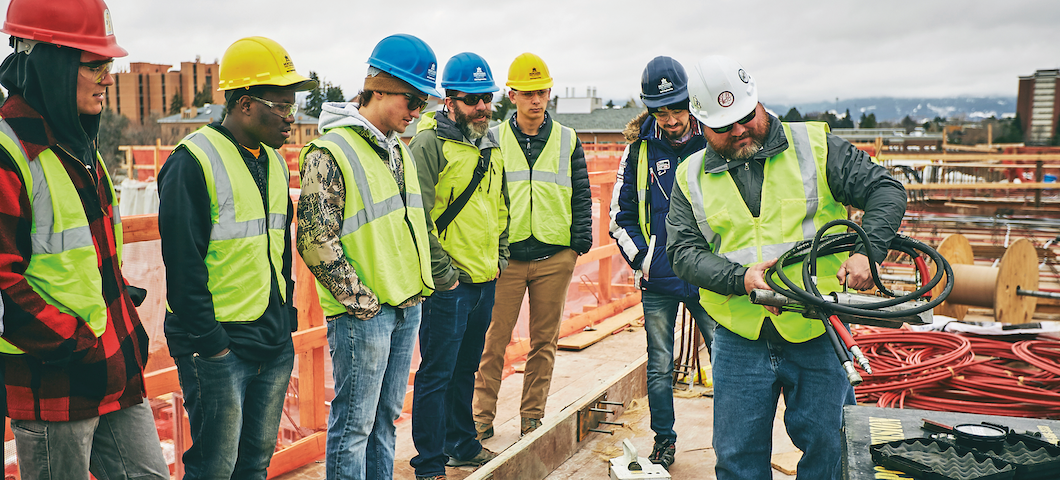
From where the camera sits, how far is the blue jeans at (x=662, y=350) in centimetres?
456

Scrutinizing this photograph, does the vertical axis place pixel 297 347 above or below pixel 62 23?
below

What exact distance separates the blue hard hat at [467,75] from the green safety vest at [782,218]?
5.44 feet

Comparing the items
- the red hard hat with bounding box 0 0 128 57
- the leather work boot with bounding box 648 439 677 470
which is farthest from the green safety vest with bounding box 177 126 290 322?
the leather work boot with bounding box 648 439 677 470

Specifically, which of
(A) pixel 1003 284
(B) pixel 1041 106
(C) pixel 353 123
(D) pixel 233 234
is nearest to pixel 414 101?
(C) pixel 353 123

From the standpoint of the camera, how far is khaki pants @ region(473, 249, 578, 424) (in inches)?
193

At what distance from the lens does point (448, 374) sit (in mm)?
4223

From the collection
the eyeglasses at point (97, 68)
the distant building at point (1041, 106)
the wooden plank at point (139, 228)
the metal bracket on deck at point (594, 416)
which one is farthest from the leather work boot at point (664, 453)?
the distant building at point (1041, 106)

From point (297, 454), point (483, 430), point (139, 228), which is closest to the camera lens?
point (139, 228)

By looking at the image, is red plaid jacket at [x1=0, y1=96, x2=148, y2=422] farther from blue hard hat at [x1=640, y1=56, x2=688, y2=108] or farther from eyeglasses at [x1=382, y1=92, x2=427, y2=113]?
blue hard hat at [x1=640, y1=56, x2=688, y2=108]

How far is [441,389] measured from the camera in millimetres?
4188

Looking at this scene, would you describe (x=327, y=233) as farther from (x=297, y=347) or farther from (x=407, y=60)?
(x=297, y=347)

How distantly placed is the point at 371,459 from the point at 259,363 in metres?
0.84

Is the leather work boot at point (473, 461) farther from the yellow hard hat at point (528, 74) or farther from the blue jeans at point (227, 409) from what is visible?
the yellow hard hat at point (528, 74)

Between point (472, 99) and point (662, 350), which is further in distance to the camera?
point (662, 350)
